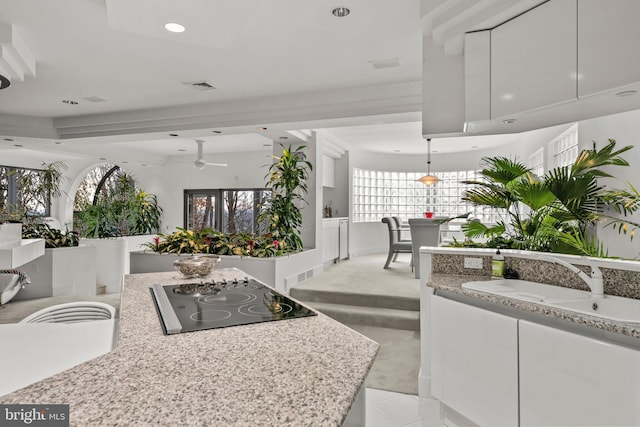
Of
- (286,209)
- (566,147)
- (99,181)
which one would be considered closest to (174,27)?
(286,209)

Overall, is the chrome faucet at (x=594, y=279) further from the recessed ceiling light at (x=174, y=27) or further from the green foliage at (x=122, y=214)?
the green foliage at (x=122, y=214)

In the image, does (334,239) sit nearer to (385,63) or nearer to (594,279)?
(385,63)

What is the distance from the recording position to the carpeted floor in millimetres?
3064

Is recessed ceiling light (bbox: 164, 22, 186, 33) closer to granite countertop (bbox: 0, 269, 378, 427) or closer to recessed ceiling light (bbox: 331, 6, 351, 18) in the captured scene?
recessed ceiling light (bbox: 331, 6, 351, 18)

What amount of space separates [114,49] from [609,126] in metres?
4.07

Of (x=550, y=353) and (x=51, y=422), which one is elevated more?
(x=51, y=422)

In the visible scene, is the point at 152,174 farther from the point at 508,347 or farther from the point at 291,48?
the point at 508,347

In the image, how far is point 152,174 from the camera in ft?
32.7

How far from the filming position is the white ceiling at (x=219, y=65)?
254 cm

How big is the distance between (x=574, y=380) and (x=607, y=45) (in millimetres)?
1514

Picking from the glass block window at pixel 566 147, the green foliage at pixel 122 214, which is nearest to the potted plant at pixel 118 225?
the green foliage at pixel 122 214

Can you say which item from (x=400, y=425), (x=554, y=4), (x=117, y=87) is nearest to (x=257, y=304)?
(x=400, y=425)
